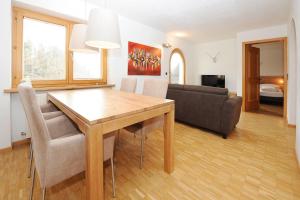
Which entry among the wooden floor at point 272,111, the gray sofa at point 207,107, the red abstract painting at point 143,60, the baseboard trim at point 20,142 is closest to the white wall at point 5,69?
the baseboard trim at point 20,142

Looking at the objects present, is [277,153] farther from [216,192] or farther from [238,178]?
[216,192]

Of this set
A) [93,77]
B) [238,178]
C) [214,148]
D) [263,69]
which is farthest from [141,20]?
[263,69]

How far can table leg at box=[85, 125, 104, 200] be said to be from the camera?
1.00 m

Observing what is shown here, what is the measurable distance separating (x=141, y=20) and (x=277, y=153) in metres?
3.64

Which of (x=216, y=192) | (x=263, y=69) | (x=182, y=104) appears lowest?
(x=216, y=192)

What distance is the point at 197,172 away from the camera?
1.75 metres

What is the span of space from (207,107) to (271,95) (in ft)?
14.2

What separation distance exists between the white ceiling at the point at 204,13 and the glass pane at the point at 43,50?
0.93 meters

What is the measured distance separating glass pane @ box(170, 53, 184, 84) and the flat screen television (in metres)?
0.91

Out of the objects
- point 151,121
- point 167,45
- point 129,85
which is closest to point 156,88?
point 151,121

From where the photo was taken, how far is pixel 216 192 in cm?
144

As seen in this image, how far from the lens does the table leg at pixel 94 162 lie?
1000mm

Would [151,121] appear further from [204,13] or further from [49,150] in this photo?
[204,13]

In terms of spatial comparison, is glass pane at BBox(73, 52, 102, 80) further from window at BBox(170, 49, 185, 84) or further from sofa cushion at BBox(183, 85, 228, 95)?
window at BBox(170, 49, 185, 84)
